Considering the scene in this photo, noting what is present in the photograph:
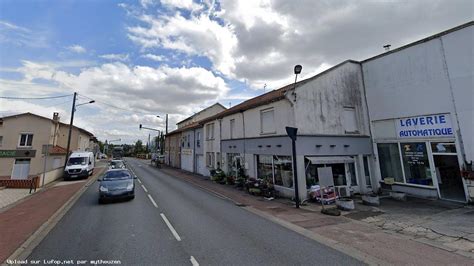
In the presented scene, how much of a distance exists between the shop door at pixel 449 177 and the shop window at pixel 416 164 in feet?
1.32

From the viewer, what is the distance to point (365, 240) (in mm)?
6203

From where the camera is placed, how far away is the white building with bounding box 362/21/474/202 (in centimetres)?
1009

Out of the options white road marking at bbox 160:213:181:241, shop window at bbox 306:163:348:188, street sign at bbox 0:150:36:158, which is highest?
street sign at bbox 0:150:36:158

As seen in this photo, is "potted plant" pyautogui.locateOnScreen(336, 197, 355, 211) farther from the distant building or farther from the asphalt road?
the distant building

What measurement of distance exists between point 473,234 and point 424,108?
7325 mm

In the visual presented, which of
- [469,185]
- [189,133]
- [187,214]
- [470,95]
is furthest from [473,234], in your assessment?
[189,133]

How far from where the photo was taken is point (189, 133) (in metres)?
28.5

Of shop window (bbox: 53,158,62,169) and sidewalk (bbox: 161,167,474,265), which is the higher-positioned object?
shop window (bbox: 53,158,62,169)

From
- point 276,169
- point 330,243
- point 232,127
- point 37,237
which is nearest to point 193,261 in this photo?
point 330,243

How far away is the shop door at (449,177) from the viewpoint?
10.4 m

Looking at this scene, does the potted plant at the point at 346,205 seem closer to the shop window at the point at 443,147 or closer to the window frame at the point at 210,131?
the shop window at the point at 443,147

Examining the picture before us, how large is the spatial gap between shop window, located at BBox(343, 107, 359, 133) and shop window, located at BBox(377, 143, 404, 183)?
1.99 metres

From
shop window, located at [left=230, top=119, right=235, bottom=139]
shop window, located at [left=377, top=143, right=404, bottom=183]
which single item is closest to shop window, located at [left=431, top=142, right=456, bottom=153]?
shop window, located at [left=377, top=143, right=404, bottom=183]

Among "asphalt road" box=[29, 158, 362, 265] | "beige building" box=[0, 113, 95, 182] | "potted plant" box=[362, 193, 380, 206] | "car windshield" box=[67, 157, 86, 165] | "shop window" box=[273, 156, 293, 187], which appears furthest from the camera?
"beige building" box=[0, 113, 95, 182]
